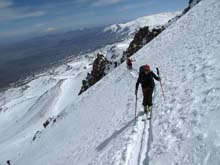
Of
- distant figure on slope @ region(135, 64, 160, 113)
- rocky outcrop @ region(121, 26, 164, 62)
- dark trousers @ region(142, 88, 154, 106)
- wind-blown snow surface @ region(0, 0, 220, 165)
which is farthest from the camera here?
rocky outcrop @ region(121, 26, 164, 62)

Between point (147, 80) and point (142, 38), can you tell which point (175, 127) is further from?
point (142, 38)

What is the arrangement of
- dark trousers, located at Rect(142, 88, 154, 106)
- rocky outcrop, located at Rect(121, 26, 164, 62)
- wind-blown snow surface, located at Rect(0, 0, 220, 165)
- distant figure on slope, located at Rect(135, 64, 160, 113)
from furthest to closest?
1. rocky outcrop, located at Rect(121, 26, 164, 62)
2. dark trousers, located at Rect(142, 88, 154, 106)
3. distant figure on slope, located at Rect(135, 64, 160, 113)
4. wind-blown snow surface, located at Rect(0, 0, 220, 165)

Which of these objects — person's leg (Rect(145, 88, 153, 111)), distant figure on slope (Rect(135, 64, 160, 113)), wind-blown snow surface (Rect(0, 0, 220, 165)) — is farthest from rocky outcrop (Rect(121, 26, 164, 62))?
distant figure on slope (Rect(135, 64, 160, 113))

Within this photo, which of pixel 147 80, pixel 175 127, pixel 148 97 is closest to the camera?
pixel 175 127

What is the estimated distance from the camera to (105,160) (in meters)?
11.9

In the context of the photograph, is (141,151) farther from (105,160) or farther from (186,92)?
(186,92)

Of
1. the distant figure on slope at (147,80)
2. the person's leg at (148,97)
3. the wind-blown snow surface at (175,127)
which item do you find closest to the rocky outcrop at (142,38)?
the wind-blown snow surface at (175,127)

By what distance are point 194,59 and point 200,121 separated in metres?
8.13

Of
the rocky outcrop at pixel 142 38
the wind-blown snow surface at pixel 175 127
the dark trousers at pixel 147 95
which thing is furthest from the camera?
the rocky outcrop at pixel 142 38

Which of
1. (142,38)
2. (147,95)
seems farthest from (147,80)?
(142,38)

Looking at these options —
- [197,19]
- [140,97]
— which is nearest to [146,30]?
[197,19]

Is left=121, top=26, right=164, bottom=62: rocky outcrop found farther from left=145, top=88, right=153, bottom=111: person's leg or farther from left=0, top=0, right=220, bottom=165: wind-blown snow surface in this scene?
left=145, top=88, right=153, bottom=111: person's leg

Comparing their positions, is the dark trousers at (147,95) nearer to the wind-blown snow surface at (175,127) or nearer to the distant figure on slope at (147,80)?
the distant figure on slope at (147,80)

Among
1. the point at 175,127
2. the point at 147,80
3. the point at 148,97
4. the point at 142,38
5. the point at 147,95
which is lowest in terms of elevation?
the point at 175,127
